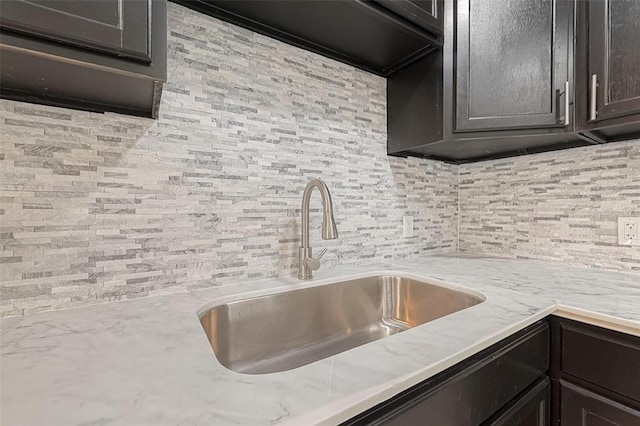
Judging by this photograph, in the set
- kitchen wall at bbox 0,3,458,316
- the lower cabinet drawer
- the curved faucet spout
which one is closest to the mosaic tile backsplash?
kitchen wall at bbox 0,3,458,316

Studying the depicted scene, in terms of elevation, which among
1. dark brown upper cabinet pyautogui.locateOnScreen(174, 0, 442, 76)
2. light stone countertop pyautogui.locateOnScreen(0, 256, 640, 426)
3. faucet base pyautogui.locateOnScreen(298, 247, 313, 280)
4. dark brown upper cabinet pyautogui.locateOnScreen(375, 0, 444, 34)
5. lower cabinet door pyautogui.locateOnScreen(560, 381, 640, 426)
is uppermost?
dark brown upper cabinet pyautogui.locateOnScreen(375, 0, 444, 34)

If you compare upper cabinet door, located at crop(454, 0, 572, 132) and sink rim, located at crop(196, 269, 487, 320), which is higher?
upper cabinet door, located at crop(454, 0, 572, 132)

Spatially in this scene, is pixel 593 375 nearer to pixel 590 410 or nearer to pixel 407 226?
pixel 590 410

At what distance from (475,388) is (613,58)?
3.63ft

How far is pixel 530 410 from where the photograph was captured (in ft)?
2.48

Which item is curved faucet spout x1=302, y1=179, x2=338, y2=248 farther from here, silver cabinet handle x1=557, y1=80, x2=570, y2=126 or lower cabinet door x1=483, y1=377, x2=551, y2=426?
silver cabinet handle x1=557, y1=80, x2=570, y2=126

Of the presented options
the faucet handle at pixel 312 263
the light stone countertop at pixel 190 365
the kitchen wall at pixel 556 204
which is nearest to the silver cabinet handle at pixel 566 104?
the kitchen wall at pixel 556 204

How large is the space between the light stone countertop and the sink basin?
82mm

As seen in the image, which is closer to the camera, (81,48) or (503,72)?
(81,48)

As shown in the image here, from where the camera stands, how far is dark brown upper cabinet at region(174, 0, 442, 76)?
0.93 metres

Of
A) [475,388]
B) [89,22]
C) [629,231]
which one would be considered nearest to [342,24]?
[89,22]

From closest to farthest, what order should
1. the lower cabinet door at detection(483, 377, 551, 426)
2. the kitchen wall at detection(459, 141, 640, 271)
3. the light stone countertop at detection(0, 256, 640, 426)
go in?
the light stone countertop at detection(0, 256, 640, 426), the lower cabinet door at detection(483, 377, 551, 426), the kitchen wall at detection(459, 141, 640, 271)

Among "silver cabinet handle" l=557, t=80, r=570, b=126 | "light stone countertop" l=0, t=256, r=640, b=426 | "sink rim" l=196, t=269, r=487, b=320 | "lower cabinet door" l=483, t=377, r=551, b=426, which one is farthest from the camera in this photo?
"silver cabinet handle" l=557, t=80, r=570, b=126

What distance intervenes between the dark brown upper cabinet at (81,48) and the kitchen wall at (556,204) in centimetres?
155
